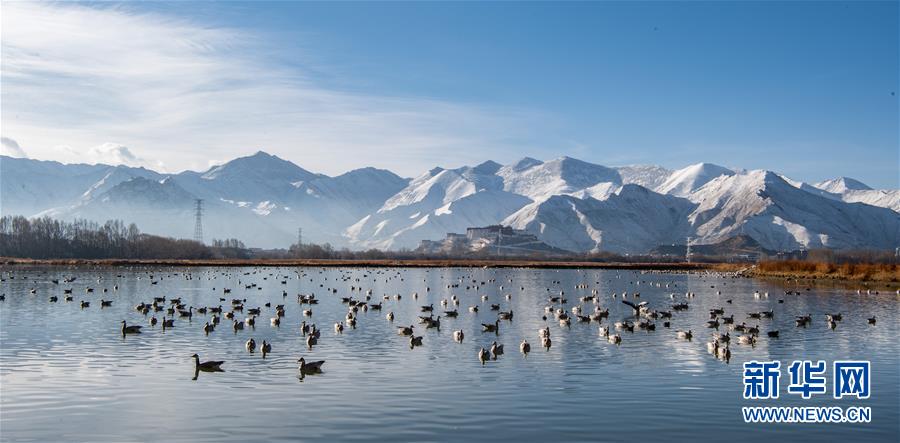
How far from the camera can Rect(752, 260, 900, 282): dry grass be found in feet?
358

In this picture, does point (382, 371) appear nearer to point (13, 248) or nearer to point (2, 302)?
point (2, 302)

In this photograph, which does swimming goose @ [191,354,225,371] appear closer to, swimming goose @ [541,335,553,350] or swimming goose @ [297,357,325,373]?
swimming goose @ [297,357,325,373]

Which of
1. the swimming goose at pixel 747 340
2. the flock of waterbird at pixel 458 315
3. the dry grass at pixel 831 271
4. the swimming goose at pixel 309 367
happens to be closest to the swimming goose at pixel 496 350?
the flock of waterbird at pixel 458 315

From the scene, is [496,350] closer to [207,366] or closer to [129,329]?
[207,366]

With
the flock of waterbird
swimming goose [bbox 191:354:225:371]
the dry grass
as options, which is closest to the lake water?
swimming goose [bbox 191:354:225:371]

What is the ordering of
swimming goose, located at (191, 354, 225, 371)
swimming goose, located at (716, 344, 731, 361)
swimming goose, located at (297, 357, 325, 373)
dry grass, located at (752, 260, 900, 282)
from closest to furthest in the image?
swimming goose, located at (297, 357, 325, 373), swimming goose, located at (191, 354, 225, 371), swimming goose, located at (716, 344, 731, 361), dry grass, located at (752, 260, 900, 282)

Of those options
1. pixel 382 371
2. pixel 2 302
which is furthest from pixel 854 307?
pixel 2 302

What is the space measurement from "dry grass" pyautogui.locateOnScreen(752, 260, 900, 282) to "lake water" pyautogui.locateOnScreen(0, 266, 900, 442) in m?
59.3

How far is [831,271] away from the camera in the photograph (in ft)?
405

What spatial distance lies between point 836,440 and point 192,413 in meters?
17.4

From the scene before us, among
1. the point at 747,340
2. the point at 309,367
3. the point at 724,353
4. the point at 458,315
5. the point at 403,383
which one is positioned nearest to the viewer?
the point at 403,383

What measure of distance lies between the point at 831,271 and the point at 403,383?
360 feet

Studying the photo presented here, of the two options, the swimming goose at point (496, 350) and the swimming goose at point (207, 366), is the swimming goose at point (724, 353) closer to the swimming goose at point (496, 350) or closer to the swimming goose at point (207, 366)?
the swimming goose at point (496, 350)

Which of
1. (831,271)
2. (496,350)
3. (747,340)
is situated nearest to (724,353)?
(747,340)
